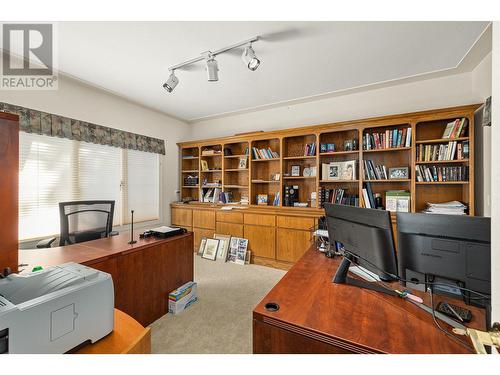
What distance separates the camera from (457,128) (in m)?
2.31

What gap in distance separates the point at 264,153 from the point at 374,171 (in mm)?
1620

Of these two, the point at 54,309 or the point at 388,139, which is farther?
the point at 388,139

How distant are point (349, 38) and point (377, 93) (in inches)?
54.0

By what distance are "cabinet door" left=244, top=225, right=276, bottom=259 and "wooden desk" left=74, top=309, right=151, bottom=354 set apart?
2.45m

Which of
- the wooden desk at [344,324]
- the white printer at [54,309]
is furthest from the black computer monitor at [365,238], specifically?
the white printer at [54,309]

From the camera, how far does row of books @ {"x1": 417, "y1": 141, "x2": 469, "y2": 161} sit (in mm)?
2277

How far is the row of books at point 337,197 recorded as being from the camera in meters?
2.90

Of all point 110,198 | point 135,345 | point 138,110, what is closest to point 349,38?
point 135,345

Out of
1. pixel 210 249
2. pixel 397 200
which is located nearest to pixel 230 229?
pixel 210 249

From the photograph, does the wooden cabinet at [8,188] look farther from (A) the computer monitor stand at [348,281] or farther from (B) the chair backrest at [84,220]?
(B) the chair backrest at [84,220]

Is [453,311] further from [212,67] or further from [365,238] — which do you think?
[212,67]

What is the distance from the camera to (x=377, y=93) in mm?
2920

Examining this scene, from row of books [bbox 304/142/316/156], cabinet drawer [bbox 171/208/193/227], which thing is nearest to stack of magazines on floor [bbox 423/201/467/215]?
row of books [bbox 304/142/316/156]
